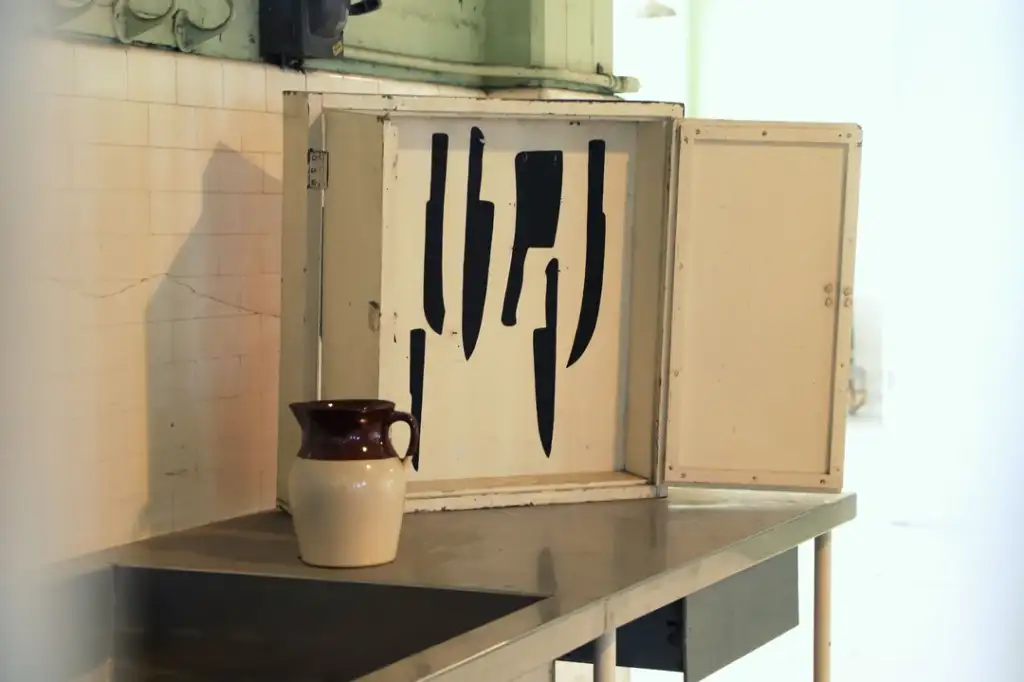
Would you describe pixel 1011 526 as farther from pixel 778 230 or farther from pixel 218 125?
pixel 218 125

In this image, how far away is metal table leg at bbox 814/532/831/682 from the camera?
1928 millimetres

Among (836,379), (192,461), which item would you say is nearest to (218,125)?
(192,461)

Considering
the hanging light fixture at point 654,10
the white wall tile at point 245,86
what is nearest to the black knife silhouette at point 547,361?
the white wall tile at point 245,86

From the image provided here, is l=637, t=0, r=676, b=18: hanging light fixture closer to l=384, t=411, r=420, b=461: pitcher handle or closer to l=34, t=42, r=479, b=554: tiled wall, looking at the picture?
l=34, t=42, r=479, b=554: tiled wall

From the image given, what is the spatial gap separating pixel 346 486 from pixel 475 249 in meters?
0.54

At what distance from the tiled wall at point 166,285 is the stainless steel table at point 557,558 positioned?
0.09 metres

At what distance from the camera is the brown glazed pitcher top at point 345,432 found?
4.84ft

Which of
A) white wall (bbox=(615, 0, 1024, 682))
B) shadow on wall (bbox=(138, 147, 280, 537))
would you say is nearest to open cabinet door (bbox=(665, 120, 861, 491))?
shadow on wall (bbox=(138, 147, 280, 537))

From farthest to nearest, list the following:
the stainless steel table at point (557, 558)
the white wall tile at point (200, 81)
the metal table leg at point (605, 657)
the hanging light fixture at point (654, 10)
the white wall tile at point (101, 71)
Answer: the hanging light fixture at point (654, 10), the white wall tile at point (200, 81), the white wall tile at point (101, 71), the metal table leg at point (605, 657), the stainless steel table at point (557, 558)

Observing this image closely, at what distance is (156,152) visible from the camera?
1710 millimetres

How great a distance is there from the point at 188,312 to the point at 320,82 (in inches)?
18.3

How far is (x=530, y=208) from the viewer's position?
1.91 meters

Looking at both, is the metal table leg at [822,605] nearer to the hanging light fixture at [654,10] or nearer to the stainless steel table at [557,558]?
the stainless steel table at [557,558]

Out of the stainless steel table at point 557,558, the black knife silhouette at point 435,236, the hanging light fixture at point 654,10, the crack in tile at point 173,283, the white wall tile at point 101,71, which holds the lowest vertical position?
the stainless steel table at point 557,558
